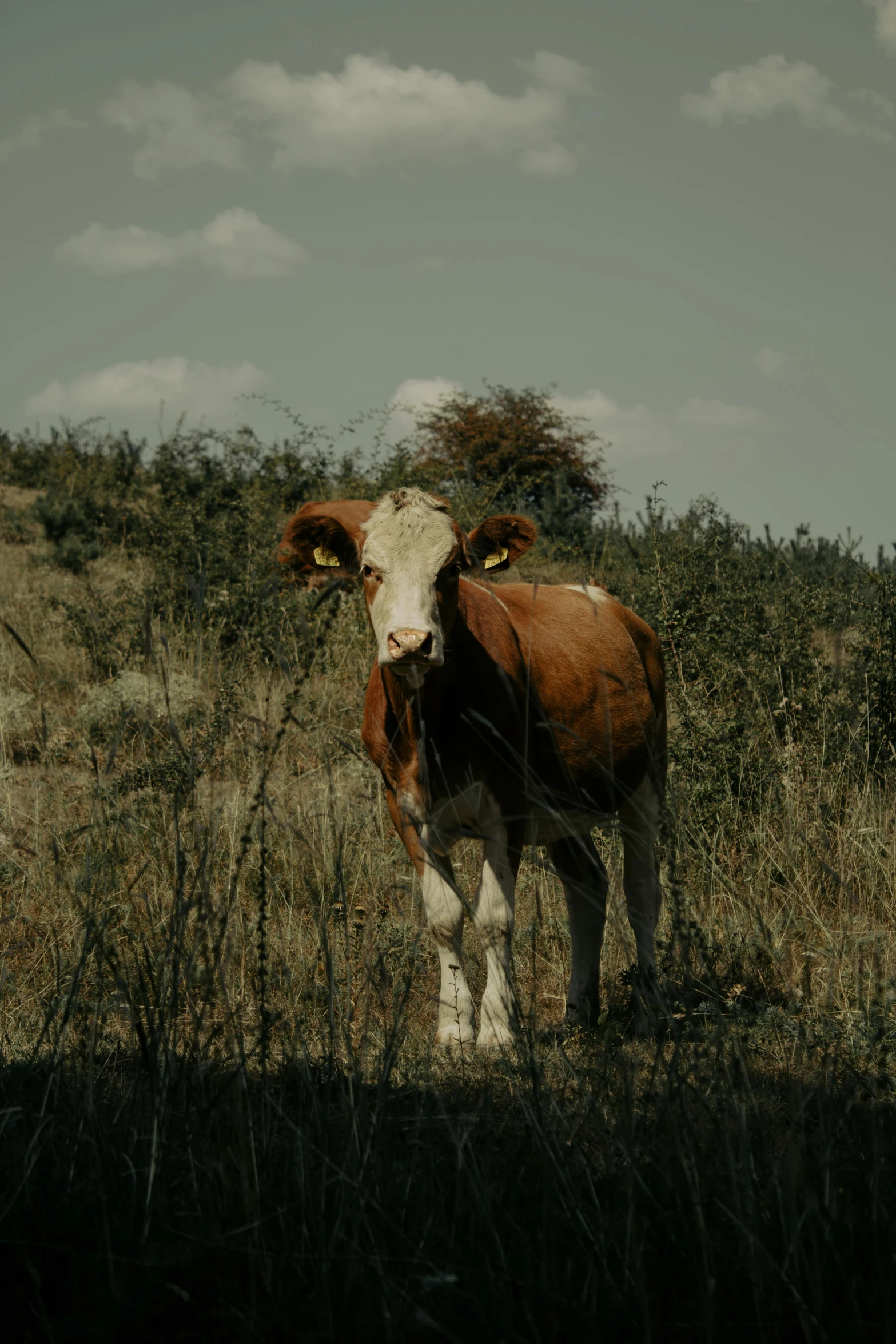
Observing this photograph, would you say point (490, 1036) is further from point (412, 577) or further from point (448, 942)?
point (412, 577)

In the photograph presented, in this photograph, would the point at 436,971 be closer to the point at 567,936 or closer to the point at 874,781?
the point at 567,936

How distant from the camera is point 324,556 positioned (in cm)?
502

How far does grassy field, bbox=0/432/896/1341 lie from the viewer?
1990mm

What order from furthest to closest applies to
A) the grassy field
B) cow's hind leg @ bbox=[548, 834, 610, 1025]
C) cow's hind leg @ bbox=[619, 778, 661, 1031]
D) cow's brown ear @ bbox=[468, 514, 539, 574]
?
cow's hind leg @ bbox=[619, 778, 661, 1031]
cow's hind leg @ bbox=[548, 834, 610, 1025]
cow's brown ear @ bbox=[468, 514, 539, 574]
the grassy field

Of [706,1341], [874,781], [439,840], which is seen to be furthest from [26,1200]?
[874,781]

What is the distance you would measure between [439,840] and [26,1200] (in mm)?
2427

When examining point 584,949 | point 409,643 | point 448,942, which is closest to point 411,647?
point 409,643

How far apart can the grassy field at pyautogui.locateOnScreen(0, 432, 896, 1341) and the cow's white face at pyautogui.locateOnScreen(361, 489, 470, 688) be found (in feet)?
1.18

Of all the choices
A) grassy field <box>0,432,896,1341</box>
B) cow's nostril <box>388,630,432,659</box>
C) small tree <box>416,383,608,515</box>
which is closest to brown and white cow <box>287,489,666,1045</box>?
cow's nostril <box>388,630,432,659</box>

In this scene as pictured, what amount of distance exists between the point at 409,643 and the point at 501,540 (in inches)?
58.5

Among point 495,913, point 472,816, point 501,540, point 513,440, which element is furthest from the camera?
point 513,440

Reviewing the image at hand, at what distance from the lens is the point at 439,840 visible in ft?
14.7

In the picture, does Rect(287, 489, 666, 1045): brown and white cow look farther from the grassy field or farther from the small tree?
the small tree

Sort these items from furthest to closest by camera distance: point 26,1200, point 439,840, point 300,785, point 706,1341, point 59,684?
1. point 59,684
2. point 300,785
3. point 439,840
4. point 26,1200
5. point 706,1341
